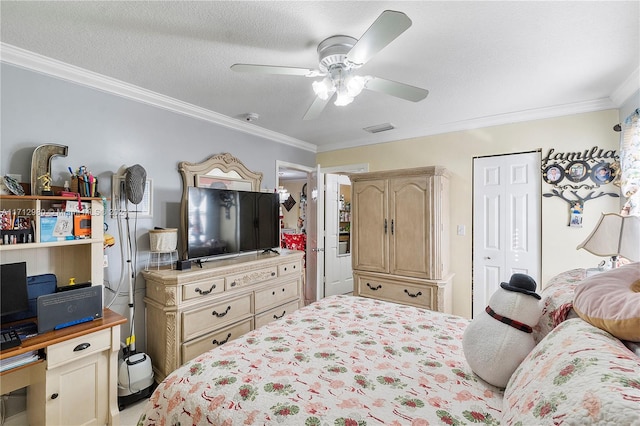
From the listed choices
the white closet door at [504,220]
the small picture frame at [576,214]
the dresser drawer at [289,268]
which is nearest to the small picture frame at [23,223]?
the dresser drawer at [289,268]

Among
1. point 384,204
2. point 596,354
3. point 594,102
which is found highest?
point 594,102

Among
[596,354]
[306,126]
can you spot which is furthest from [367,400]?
[306,126]

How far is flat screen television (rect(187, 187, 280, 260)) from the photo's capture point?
8.84 feet

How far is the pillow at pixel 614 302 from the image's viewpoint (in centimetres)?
82

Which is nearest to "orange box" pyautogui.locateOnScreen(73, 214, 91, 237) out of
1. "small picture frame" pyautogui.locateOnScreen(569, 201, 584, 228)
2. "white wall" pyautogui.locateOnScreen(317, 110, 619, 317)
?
"white wall" pyautogui.locateOnScreen(317, 110, 619, 317)

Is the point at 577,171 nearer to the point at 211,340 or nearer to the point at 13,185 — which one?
the point at 211,340

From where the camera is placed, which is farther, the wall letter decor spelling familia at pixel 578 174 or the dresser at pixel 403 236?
the dresser at pixel 403 236

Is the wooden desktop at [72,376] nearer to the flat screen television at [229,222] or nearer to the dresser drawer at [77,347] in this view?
the dresser drawer at [77,347]

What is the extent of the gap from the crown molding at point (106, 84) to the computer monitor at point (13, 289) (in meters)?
1.36

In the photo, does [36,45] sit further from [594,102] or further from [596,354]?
[594,102]

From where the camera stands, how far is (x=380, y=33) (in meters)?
1.25

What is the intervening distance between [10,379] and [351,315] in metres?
2.08

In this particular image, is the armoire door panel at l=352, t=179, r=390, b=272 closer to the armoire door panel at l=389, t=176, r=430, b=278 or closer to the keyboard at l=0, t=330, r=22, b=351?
the armoire door panel at l=389, t=176, r=430, b=278

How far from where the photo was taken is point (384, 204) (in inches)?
130
